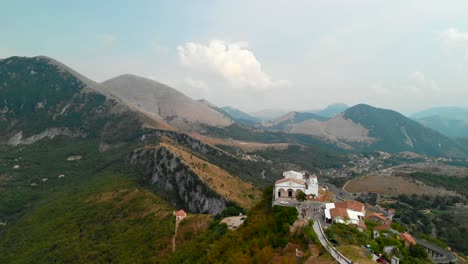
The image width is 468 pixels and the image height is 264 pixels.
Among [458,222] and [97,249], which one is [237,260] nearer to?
[97,249]

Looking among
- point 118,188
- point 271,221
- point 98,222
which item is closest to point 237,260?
point 271,221

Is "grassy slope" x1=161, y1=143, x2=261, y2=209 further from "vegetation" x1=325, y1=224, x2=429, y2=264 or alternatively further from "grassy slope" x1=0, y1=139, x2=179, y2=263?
"vegetation" x1=325, y1=224, x2=429, y2=264

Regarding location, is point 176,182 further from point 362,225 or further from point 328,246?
point 328,246

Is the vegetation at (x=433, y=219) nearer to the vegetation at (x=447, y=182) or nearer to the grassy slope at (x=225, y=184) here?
the vegetation at (x=447, y=182)

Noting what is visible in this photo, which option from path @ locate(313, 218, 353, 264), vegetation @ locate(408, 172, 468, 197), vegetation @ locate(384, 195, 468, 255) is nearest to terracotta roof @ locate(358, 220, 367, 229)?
path @ locate(313, 218, 353, 264)

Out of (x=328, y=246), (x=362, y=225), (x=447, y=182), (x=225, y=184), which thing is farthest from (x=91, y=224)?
(x=447, y=182)

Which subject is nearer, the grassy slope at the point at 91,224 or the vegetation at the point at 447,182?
the grassy slope at the point at 91,224

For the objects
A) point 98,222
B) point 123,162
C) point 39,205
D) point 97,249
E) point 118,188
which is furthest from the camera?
point 123,162

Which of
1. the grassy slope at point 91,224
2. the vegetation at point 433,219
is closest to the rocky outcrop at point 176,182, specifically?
the grassy slope at point 91,224
